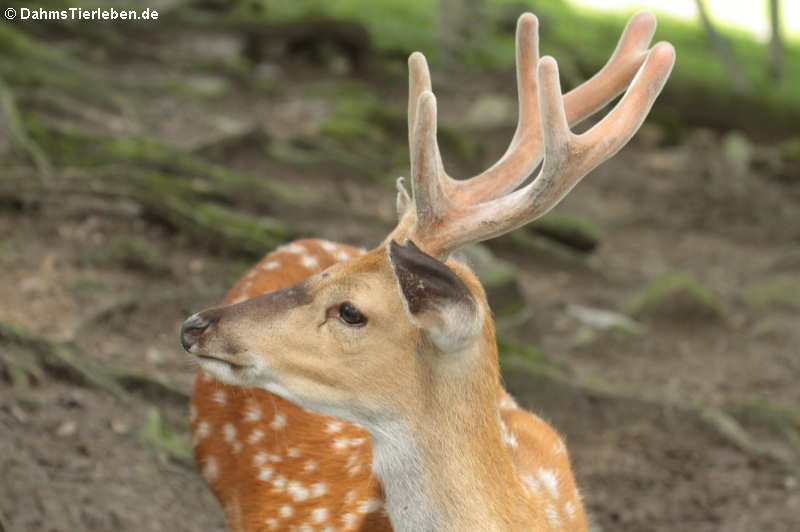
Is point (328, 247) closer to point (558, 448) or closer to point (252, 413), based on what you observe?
point (252, 413)

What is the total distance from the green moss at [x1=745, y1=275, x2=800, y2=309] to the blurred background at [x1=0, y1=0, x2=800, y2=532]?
0.02m

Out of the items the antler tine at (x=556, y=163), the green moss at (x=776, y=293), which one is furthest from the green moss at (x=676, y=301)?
the antler tine at (x=556, y=163)

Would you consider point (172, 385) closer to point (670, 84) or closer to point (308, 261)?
point (308, 261)

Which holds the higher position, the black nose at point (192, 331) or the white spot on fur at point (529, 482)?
the black nose at point (192, 331)

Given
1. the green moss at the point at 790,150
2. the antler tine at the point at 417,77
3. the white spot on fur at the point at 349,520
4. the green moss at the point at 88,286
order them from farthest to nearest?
the green moss at the point at 790,150, the green moss at the point at 88,286, the white spot on fur at the point at 349,520, the antler tine at the point at 417,77

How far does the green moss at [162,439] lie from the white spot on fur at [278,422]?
2.63ft

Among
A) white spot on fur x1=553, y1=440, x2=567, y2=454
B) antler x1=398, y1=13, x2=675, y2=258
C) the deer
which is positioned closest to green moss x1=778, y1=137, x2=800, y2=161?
white spot on fur x1=553, y1=440, x2=567, y2=454

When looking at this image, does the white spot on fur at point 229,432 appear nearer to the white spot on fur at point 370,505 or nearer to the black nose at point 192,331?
the white spot on fur at point 370,505

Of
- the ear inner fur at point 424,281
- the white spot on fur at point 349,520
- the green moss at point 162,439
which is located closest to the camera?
the ear inner fur at point 424,281

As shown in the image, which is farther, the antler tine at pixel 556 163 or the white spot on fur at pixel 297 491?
the white spot on fur at pixel 297 491

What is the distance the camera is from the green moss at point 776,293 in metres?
7.69

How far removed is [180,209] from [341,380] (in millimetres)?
3439

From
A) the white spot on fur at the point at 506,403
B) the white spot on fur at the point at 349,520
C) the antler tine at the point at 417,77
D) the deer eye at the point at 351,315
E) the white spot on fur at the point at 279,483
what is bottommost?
the white spot on fur at the point at 279,483

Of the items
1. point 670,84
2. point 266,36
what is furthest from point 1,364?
point 670,84
